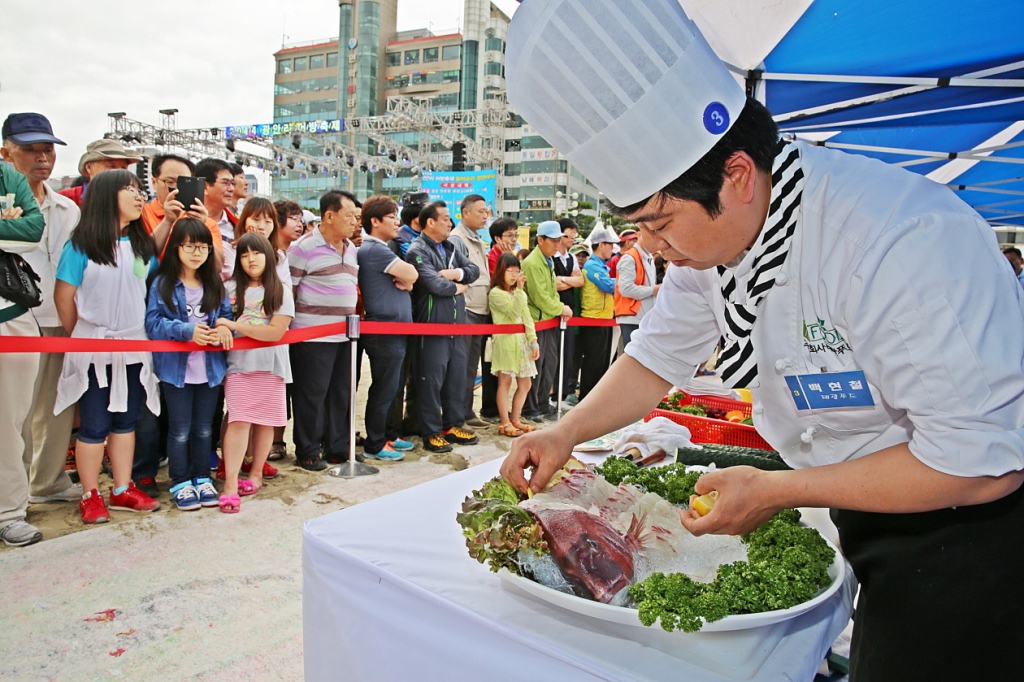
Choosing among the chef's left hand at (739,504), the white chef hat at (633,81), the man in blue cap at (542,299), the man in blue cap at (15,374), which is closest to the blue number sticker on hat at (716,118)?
the white chef hat at (633,81)

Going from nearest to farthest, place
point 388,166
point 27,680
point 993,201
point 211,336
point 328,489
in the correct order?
1. point 27,680
2. point 211,336
3. point 328,489
4. point 993,201
5. point 388,166

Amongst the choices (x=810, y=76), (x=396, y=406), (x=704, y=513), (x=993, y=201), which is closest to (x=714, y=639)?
(x=704, y=513)

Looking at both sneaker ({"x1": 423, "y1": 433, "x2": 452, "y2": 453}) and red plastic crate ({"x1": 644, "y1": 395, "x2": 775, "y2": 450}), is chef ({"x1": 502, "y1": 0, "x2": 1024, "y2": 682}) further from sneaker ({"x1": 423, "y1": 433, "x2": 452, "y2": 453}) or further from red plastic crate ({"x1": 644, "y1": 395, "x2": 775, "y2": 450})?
sneaker ({"x1": 423, "y1": 433, "x2": 452, "y2": 453})

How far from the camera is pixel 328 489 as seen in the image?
4191 millimetres

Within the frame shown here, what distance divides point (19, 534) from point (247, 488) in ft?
3.78

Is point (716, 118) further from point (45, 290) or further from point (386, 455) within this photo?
point (386, 455)

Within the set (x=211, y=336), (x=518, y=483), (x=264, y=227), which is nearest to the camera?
(x=518, y=483)

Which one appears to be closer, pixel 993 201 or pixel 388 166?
pixel 993 201

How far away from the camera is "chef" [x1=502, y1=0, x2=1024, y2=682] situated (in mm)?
890

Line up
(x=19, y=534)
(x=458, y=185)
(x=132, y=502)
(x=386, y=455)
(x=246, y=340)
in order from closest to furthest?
(x=19, y=534)
(x=132, y=502)
(x=246, y=340)
(x=386, y=455)
(x=458, y=185)

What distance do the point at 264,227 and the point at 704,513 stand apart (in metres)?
4.13

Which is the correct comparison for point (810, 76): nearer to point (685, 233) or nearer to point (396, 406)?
point (685, 233)

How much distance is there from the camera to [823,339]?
109 cm

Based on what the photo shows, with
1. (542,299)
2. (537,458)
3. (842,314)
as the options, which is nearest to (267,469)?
(542,299)
